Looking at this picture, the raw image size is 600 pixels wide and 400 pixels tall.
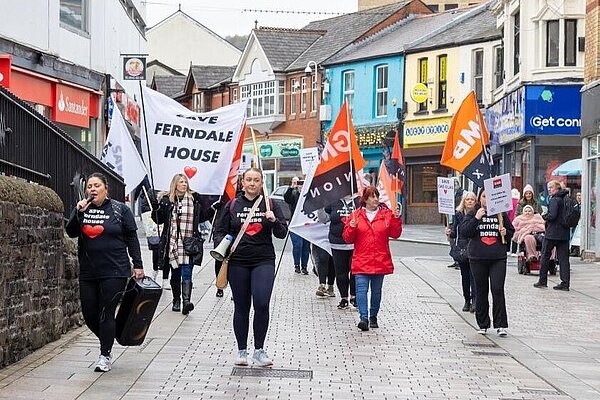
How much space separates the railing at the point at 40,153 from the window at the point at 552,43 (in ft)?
62.6

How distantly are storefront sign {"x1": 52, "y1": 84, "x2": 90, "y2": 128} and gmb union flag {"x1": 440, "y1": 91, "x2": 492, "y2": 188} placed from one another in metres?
12.4

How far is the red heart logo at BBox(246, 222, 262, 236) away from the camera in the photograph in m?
10.1

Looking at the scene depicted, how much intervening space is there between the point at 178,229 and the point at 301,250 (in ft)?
20.3

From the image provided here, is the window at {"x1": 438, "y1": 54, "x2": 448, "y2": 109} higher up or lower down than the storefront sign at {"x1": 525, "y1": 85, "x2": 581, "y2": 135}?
higher up

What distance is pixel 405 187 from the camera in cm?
4656

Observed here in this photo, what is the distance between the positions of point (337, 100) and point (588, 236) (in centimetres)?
2748

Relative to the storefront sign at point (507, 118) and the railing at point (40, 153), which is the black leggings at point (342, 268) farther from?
the storefront sign at point (507, 118)

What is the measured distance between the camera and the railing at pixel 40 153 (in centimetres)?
1001

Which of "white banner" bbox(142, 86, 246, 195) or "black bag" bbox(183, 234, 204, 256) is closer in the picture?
"black bag" bbox(183, 234, 204, 256)

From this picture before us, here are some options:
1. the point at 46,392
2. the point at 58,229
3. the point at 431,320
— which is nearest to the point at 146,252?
the point at 431,320

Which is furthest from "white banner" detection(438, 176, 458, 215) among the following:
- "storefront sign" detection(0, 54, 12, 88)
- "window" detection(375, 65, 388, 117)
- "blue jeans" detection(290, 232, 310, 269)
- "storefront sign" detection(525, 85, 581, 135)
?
"window" detection(375, 65, 388, 117)

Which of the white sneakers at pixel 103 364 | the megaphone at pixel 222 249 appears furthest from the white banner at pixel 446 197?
the white sneakers at pixel 103 364

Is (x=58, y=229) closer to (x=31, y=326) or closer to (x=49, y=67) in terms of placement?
(x=31, y=326)

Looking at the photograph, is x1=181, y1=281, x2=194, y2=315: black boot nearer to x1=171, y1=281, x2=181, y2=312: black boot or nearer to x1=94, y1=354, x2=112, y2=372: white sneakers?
x1=171, y1=281, x2=181, y2=312: black boot
